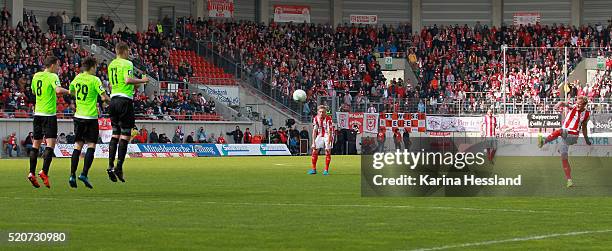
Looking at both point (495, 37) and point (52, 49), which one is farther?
point (495, 37)

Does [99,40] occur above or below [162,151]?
above

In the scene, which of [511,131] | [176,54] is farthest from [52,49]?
[511,131]

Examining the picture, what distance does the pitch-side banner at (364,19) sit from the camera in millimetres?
81938

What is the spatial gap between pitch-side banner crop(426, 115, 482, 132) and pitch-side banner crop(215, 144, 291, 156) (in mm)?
9000

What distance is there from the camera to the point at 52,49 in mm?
58031

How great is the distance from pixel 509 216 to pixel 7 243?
6.81m

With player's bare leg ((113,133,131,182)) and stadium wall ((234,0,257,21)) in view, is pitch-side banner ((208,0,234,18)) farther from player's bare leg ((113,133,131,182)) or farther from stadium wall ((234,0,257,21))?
player's bare leg ((113,133,131,182))

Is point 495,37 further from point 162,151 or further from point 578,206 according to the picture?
point 578,206

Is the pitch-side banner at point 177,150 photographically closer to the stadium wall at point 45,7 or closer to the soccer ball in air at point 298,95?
the soccer ball in air at point 298,95

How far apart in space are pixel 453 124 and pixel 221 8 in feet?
63.3

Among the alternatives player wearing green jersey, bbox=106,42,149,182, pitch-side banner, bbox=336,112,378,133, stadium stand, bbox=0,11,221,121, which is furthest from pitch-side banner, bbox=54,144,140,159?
player wearing green jersey, bbox=106,42,149,182

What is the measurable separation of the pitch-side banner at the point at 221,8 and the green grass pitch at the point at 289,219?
52877 millimetres

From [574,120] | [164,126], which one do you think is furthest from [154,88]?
[574,120]

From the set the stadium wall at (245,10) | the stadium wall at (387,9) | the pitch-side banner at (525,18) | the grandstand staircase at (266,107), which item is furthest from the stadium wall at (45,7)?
the pitch-side banner at (525,18)
